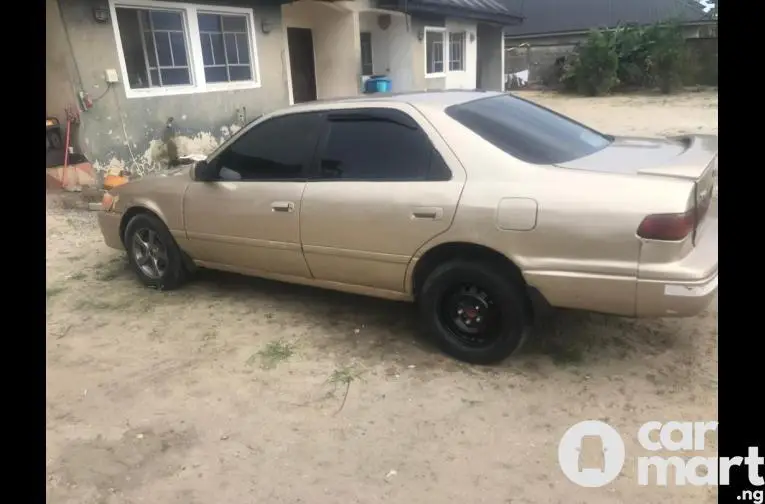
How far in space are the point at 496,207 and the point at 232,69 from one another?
8.75 metres

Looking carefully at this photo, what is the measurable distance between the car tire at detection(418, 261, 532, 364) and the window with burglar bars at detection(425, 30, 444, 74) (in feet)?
45.2

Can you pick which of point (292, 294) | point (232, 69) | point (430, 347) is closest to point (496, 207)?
point (430, 347)

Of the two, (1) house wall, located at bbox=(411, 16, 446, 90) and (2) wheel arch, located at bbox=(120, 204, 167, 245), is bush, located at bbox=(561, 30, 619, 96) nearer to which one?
(1) house wall, located at bbox=(411, 16, 446, 90)

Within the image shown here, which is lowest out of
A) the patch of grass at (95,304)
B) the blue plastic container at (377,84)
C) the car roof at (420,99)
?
the patch of grass at (95,304)

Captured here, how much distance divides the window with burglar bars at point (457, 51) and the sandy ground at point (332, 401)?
1485 cm

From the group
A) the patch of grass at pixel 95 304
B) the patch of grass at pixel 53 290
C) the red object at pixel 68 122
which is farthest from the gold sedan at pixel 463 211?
the red object at pixel 68 122

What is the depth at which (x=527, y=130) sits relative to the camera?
11.7 ft

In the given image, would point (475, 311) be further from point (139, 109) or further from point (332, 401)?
point (139, 109)

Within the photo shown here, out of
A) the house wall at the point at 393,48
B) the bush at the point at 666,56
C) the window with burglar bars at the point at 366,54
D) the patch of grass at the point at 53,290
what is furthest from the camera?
the bush at the point at 666,56

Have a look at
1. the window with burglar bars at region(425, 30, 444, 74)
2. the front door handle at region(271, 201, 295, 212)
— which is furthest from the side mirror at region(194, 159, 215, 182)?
the window with burglar bars at region(425, 30, 444, 74)

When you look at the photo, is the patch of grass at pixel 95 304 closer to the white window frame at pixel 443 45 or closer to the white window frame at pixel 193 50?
the white window frame at pixel 193 50

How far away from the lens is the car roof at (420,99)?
363cm

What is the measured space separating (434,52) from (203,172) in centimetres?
1374

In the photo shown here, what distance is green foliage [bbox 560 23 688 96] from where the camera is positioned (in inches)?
864
